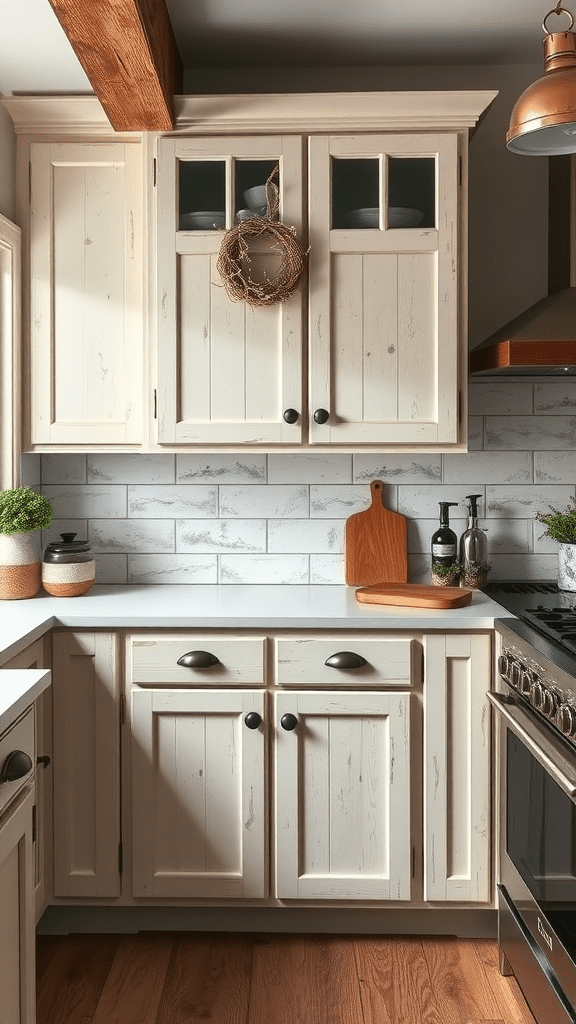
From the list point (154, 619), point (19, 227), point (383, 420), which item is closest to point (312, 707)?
point (154, 619)

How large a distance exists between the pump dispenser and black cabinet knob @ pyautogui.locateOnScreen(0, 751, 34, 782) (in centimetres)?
165

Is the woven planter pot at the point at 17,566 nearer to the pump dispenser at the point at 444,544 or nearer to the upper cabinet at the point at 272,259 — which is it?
the upper cabinet at the point at 272,259

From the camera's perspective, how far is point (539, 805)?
195cm

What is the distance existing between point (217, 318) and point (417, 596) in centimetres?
101

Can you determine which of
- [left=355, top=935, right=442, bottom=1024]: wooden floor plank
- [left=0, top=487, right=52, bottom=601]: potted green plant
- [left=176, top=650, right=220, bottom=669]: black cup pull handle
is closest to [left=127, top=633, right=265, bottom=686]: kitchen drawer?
[left=176, top=650, right=220, bottom=669]: black cup pull handle

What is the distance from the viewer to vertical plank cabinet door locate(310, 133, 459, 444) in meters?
2.57

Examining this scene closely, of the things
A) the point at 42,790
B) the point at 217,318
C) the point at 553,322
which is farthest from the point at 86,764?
the point at 553,322

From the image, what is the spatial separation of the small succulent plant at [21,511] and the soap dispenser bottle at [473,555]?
52.3 inches

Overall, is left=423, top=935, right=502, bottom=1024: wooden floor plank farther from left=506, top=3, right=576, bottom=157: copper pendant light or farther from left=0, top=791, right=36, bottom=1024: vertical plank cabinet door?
left=506, top=3, right=576, bottom=157: copper pendant light

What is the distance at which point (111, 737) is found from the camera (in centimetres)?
244

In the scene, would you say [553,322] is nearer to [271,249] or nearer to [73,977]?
[271,249]

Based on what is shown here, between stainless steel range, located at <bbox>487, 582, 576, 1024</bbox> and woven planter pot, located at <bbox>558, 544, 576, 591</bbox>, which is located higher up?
woven planter pot, located at <bbox>558, 544, 576, 591</bbox>

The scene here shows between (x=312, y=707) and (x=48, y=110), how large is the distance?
1.91 m

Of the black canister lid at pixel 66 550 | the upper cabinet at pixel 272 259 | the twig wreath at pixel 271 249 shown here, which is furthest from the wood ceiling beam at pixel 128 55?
the black canister lid at pixel 66 550
